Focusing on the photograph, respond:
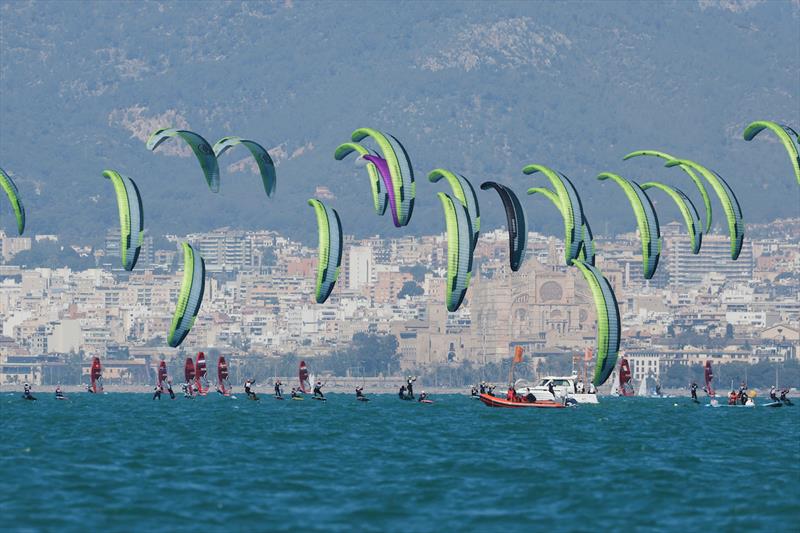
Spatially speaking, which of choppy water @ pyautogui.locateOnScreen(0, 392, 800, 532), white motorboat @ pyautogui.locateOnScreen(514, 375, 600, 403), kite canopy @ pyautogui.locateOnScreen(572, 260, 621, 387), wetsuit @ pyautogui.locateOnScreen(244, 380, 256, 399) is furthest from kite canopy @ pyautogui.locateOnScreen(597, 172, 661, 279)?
wetsuit @ pyautogui.locateOnScreen(244, 380, 256, 399)

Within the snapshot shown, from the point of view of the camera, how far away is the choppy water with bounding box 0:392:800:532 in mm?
53344

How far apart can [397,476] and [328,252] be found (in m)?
32.1

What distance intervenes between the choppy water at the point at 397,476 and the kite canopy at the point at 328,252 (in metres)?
6.83

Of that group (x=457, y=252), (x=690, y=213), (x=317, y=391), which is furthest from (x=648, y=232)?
(x=317, y=391)

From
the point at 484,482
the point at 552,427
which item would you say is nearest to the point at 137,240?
the point at 552,427

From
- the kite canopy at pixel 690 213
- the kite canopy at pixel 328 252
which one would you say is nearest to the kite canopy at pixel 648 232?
the kite canopy at pixel 690 213

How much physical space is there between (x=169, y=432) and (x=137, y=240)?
1240 cm

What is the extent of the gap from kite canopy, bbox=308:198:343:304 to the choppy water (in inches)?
269

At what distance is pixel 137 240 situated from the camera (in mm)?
90188

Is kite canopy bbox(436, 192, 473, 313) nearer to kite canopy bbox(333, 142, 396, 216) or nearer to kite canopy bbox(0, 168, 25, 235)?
kite canopy bbox(333, 142, 396, 216)

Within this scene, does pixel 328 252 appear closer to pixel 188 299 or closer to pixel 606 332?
pixel 188 299

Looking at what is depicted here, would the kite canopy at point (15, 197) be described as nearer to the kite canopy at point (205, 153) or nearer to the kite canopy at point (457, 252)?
the kite canopy at point (205, 153)

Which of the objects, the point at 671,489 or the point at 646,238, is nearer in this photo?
the point at 671,489

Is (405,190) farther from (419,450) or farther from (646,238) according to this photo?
(419,450)
